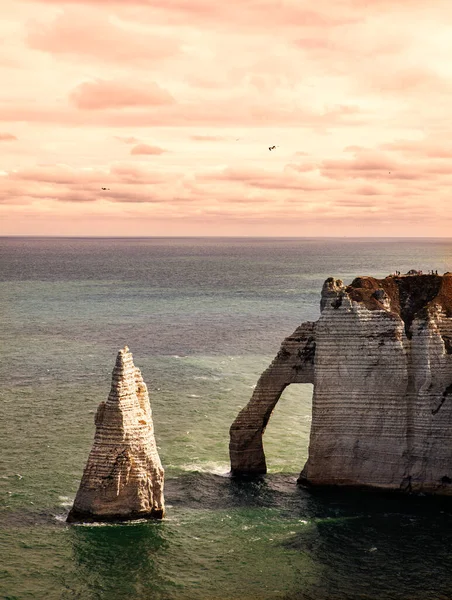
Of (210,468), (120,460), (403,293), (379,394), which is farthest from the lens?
(210,468)

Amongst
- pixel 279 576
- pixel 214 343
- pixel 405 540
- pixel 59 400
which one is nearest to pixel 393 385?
pixel 405 540

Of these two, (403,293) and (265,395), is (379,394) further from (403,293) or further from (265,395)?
(403,293)

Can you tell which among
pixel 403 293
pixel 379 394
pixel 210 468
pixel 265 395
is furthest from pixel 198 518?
pixel 403 293

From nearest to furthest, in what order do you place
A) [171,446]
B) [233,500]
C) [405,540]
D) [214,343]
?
[405,540] → [233,500] → [171,446] → [214,343]

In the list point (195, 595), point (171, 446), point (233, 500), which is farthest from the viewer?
point (171, 446)

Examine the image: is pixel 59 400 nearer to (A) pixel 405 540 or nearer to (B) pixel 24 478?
(B) pixel 24 478

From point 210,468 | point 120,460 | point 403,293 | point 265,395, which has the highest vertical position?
point 403,293

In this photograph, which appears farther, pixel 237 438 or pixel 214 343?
pixel 214 343
